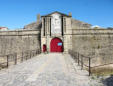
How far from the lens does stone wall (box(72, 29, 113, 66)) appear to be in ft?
65.7

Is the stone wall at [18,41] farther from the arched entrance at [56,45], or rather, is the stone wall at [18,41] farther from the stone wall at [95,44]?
the stone wall at [95,44]

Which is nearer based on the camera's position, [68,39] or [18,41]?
[68,39]

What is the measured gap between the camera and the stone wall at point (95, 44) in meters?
20.0

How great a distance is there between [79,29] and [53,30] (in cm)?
506

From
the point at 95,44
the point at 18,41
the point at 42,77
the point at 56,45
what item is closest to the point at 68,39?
the point at 56,45

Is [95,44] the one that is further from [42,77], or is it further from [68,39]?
[42,77]

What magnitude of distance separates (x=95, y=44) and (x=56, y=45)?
7.39 meters

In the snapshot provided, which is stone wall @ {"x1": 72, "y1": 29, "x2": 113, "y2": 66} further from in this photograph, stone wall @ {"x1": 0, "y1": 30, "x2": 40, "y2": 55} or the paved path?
the paved path

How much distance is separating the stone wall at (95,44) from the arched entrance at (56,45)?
98.6 inches

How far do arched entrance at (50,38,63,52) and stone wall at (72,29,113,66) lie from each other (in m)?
2.50

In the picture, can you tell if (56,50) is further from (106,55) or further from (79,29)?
(106,55)

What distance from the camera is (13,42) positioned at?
22.9 m

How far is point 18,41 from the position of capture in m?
22.7

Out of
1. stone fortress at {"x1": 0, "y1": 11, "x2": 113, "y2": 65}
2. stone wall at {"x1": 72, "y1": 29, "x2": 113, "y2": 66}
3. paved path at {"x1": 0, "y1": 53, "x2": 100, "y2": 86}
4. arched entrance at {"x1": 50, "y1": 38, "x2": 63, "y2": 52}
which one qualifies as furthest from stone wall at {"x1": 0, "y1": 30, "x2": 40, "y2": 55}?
paved path at {"x1": 0, "y1": 53, "x2": 100, "y2": 86}
